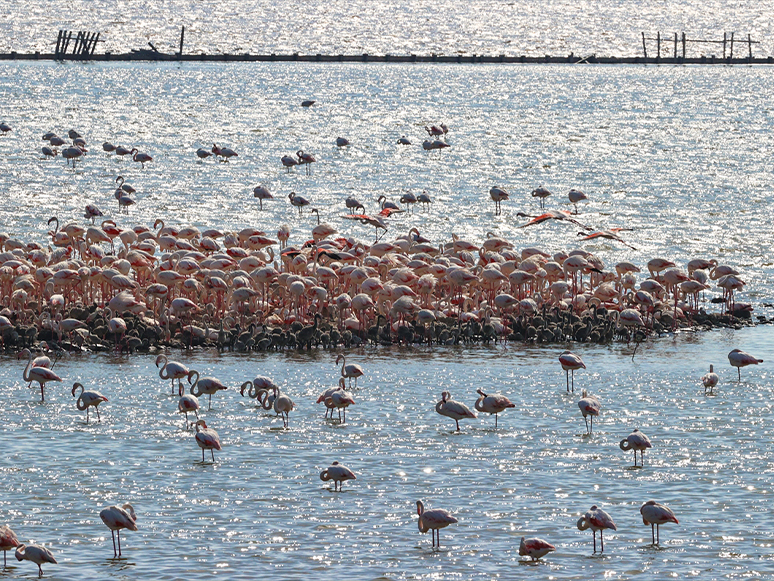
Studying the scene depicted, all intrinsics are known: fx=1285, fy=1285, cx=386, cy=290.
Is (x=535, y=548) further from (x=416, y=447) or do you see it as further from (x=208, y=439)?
(x=208, y=439)

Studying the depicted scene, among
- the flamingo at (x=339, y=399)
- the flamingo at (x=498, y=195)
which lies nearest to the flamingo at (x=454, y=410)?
the flamingo at (x=339, y=399)

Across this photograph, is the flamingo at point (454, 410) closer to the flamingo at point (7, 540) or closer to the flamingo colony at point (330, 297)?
the flamingo colony at point (330, 297)

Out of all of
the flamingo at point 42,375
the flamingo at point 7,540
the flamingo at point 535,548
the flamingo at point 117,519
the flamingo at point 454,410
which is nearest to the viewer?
the flamingo at point 7,540

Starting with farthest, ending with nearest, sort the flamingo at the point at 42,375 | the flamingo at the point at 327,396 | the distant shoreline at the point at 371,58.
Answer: the distant shoreline at the point at 371,58
the flamingo at the point at 42,375
the flamingo at the point at 327,396

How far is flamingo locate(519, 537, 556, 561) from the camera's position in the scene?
12383 mm

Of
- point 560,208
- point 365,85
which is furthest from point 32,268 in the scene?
point 365,85

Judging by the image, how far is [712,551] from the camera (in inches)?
508

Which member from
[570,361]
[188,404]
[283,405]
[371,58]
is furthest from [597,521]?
[371,58]

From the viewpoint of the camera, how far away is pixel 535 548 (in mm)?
12383

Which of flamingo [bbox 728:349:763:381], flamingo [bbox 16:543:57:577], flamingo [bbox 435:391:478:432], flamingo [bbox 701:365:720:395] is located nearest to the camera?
flamingo [bbox 16:543:57:577]

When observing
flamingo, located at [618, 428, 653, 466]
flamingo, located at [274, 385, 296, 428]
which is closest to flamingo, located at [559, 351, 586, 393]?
flamingo, located at [618, 428, 653, 466]

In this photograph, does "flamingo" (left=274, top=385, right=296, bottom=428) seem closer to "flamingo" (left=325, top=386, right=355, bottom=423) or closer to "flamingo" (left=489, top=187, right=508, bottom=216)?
"flamingo" (left=325, top=386, right=355, bottom=423)

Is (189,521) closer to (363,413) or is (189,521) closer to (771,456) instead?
(363,413)

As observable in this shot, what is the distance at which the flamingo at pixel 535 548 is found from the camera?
1238 centimetres
